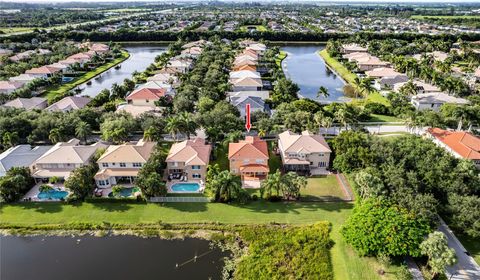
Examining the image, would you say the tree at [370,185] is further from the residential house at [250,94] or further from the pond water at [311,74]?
the pond water at [311,74]

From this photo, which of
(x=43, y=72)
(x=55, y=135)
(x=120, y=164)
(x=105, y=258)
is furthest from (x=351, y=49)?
(x=105, y=258)

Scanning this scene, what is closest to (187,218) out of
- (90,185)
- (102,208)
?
(102,208)

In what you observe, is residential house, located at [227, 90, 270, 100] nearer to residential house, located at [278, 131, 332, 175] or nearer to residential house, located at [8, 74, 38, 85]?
residential house, located at [278, 131, 332, 175]

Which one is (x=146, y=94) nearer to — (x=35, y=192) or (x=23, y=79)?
(x=35, y=192)

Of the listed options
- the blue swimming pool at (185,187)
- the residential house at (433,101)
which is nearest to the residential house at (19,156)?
the blue swimming pool at (185,187)

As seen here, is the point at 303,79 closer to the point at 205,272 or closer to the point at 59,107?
the point at 59,107

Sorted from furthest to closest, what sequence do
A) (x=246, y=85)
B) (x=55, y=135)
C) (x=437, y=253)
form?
(x=246, y=85), (x=55, y=135), (x=437, y=253)
